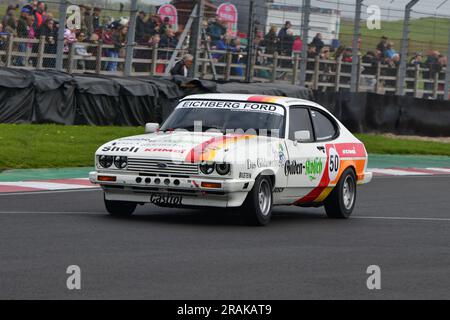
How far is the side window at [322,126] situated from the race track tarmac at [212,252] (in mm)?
958

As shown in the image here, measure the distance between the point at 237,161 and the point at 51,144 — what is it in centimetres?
929

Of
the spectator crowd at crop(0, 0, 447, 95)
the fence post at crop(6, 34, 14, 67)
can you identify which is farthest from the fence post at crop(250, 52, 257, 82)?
the fence post at crop(6, 34, 14, 67)

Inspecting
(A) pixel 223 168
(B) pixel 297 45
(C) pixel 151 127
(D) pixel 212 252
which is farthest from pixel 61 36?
(D) pixel 212 252

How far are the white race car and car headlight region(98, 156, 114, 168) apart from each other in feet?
0.03

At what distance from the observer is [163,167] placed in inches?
A: 466

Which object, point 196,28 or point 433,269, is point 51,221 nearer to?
point 433,269

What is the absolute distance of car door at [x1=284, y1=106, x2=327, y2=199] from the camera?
12.9 m

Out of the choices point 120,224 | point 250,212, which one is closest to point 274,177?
point 250,212

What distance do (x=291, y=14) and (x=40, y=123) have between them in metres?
7.47

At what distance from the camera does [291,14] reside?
2773cm

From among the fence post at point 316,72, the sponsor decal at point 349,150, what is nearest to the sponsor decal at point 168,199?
the sponsor decal at point 349,150

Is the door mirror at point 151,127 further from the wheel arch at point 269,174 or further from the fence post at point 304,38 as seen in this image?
the fence post at point 304,38

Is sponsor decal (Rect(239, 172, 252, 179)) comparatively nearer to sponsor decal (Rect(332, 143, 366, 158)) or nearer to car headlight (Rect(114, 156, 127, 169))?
car headlight (Rect(114, 156, 127, 169))
